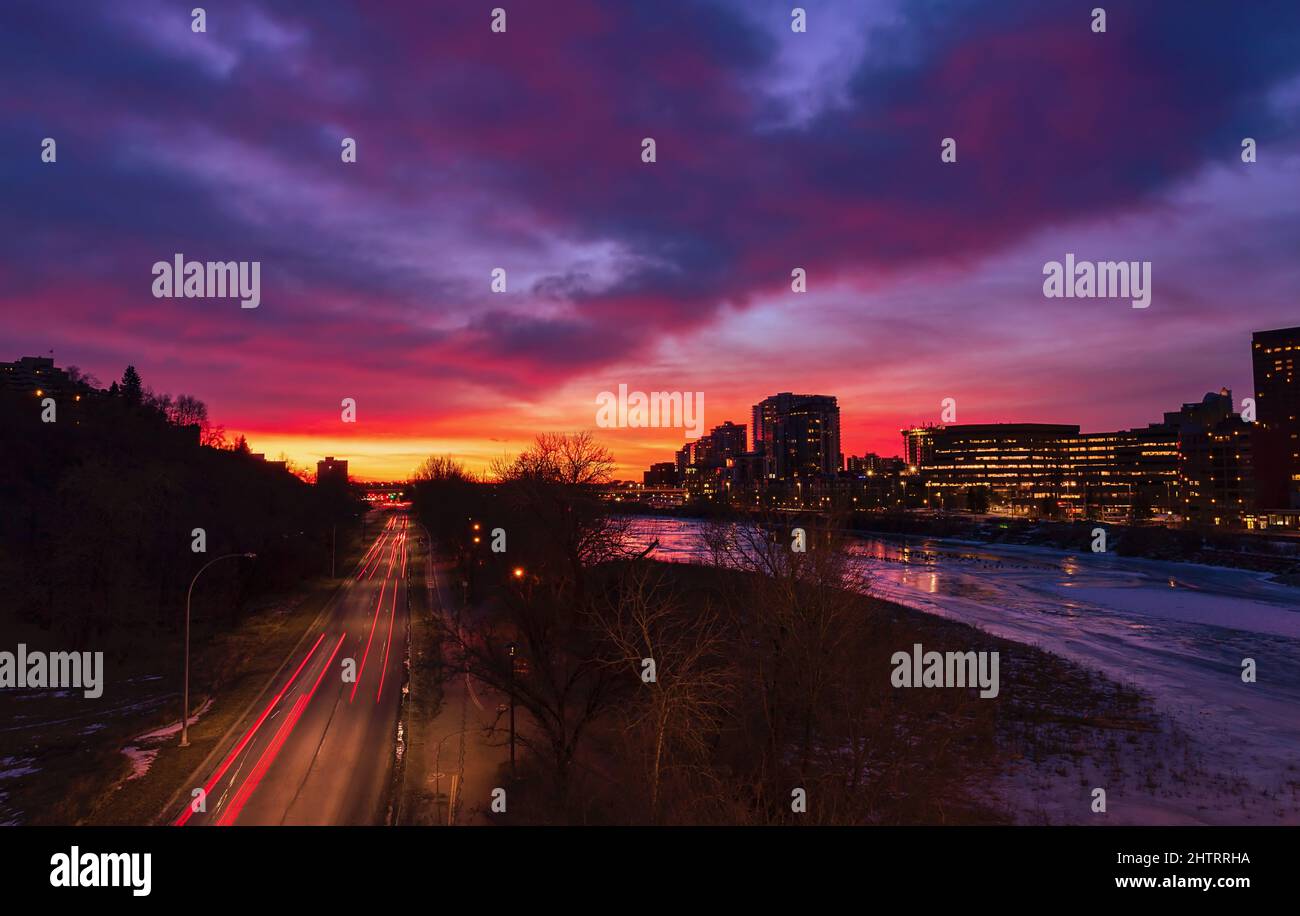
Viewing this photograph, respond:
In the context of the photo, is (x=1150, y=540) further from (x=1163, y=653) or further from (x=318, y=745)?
(x=318, y=745)

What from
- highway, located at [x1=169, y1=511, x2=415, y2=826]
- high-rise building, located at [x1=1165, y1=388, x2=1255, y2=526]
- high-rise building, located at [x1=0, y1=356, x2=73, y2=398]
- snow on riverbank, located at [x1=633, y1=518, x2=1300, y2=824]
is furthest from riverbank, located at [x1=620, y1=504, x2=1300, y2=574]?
high-rise building, located at [x1=0, y1=356, x2=73, y2=398]

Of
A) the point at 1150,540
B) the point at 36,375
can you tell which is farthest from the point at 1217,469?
the point at 36,375

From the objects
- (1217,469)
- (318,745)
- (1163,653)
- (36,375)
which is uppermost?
(36,375)

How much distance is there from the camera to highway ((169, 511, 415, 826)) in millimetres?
21109

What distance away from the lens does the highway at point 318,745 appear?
21109 mm

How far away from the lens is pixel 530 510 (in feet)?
158

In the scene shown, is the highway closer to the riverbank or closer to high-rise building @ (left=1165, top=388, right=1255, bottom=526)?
the riverbank

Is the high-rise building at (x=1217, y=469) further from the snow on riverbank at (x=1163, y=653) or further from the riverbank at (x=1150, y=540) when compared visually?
the snow on riverbank at (x=1163, y=653)

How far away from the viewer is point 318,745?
2641 cm

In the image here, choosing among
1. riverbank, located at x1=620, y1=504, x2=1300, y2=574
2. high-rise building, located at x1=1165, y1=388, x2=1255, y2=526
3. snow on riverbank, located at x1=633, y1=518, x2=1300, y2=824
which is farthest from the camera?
high-rise building, located at x1=1165, y1=388, x2=1255, y2=526

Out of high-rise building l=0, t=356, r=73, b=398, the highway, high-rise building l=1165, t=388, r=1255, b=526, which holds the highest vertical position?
high-rise building l=0, t=356, r=73, b=398

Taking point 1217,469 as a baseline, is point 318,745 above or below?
below
